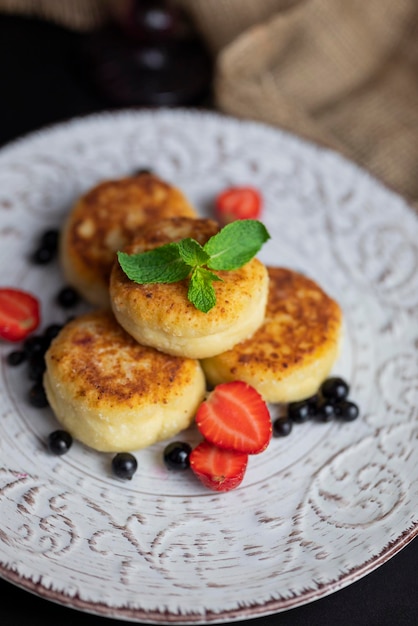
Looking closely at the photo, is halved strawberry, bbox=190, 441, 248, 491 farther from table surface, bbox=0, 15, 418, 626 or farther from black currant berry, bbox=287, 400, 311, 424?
table surface, bbox=0, 15, 418, 626

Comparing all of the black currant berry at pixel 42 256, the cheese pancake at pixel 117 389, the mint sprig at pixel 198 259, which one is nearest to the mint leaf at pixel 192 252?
the mint sprig at pixel 198 259

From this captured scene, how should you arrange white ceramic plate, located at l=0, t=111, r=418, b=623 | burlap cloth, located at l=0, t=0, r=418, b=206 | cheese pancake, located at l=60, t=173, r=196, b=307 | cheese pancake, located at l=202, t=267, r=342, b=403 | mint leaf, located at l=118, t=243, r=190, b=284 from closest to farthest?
1. white ceramic plate, located at l=0, t=111, r=418, b=623
2. mint leaf, located at l=118, t=243, r=190, b=284
3. cheese pancake, located at l=202, t=267, r=342, b=403
4. cheese pancake, located at l=60, t=173, r=196, b=307
5. burlap cloth, located at l=0, t=0, r=418, b=206

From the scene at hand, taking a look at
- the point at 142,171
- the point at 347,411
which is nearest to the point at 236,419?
the point at 347,411

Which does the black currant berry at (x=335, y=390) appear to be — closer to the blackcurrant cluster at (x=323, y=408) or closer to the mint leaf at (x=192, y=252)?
the blackcurrant cluster at (x=323, y=408)

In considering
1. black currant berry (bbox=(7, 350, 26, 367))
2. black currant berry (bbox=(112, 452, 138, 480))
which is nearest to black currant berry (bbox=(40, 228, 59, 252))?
black currant berry (bbox=(7, 350, 26, 367))

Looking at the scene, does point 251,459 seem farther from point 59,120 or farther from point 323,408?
point 59,120

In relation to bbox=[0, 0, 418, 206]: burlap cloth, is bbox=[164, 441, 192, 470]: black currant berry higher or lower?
lower
